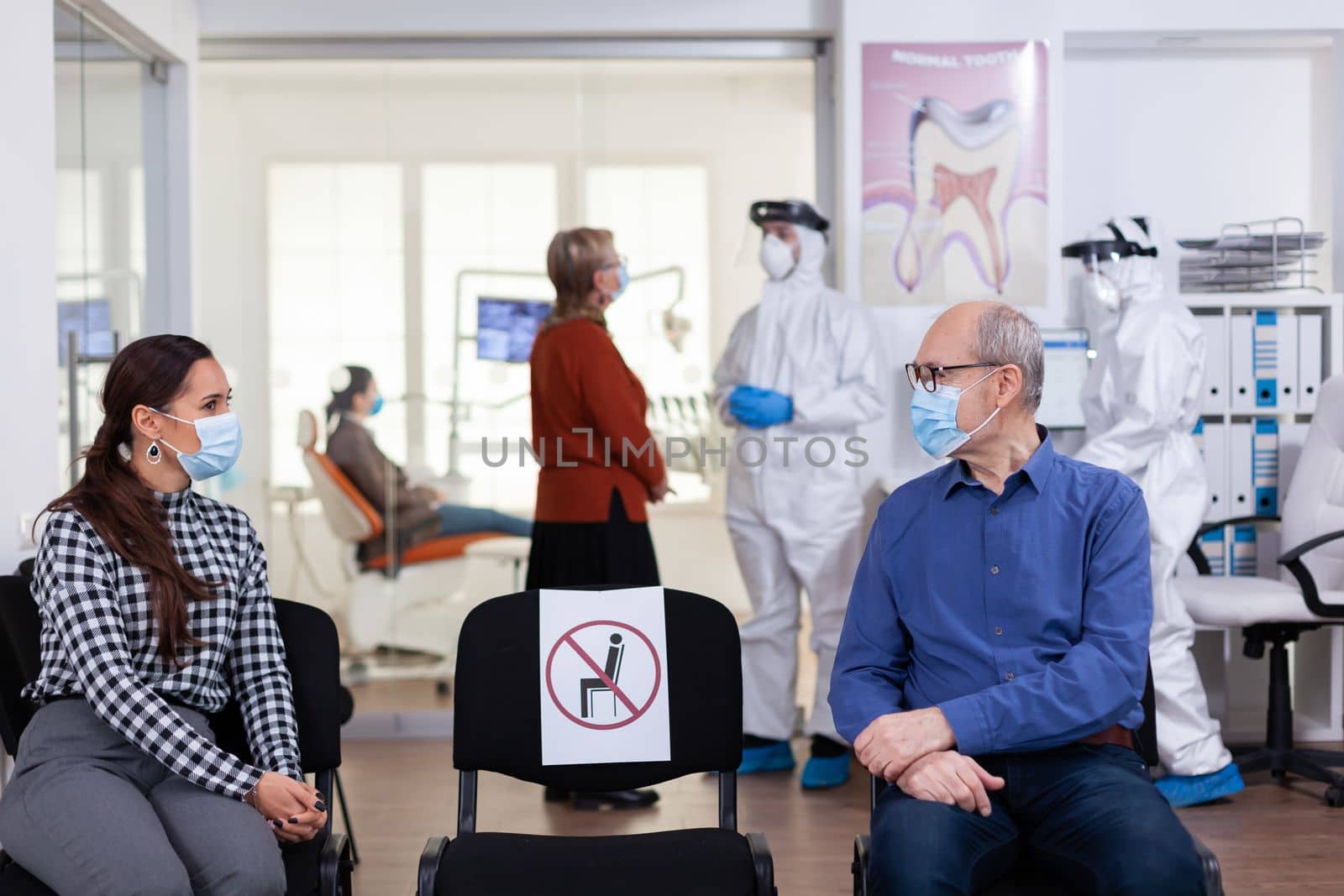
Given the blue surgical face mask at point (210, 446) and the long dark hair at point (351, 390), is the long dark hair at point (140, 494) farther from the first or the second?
the long dark hair at point (351, 390)

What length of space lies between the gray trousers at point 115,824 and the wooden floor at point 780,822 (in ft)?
3.35

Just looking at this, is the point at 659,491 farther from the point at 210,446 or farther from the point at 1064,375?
the point at 210,446

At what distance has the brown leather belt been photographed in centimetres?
184

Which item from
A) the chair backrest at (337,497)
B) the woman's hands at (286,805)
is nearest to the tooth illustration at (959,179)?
the chair backrest at (337,497)

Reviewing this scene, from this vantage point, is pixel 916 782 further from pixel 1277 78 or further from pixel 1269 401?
pixel 1277 78

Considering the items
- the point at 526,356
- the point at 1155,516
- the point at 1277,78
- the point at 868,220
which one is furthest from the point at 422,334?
the point at 1277,78

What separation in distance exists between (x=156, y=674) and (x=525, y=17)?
109 inches

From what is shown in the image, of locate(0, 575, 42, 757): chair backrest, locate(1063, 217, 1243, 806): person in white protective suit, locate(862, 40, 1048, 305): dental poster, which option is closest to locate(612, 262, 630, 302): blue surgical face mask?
locate(862, 40, 1048, 305): dental poster

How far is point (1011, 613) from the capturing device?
5.96ft

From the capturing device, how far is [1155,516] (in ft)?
10.9

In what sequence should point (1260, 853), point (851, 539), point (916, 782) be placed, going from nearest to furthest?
point (916, 782) < point (1260, 853) < point (851, 539)

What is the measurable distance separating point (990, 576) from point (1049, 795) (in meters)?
0.32

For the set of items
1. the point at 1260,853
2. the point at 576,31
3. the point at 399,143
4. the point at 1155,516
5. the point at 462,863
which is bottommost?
the point at 1260,853

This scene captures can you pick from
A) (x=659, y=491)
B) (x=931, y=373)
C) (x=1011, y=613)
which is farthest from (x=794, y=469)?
(x=1011, y=613)
